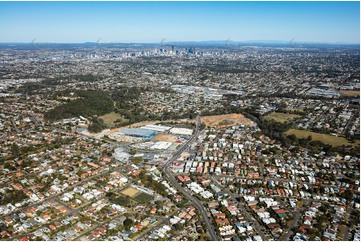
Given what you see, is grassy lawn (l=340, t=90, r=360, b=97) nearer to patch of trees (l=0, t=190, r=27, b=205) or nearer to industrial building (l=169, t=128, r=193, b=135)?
industrial building (l=169, t=128, r=193, b=135)

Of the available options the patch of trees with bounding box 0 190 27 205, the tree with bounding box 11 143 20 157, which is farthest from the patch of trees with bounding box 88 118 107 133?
the patch of trees with bounding box 0 190 27 205

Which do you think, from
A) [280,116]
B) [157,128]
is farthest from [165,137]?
[280,116]

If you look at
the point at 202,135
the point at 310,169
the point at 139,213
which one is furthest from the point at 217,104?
the point at 139,213

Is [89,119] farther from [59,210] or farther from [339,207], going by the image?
[339,207]

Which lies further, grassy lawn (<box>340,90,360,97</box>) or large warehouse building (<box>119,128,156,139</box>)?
grassy lawn (<box>340,90,360,97</box>)

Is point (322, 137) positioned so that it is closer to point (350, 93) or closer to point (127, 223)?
point (127, 223)

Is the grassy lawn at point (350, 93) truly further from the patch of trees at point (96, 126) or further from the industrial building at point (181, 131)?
the patch of trees at point (96, 126)
